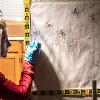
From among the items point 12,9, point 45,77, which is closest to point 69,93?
point 45,77

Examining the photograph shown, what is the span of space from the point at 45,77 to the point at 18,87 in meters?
0.21

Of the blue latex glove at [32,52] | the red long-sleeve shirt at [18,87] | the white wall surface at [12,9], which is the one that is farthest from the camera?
the white wall surface at [12,9]

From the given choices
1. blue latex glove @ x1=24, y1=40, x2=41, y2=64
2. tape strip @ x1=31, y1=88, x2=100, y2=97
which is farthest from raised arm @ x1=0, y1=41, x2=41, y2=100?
tape strip @ x1=31, y1=88, x2=100, y2=97

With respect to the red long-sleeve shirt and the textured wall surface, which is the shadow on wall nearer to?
the textured wall surface

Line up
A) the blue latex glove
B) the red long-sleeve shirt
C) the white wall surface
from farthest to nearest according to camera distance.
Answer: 1. the white wall surface
2. the blue latex glove
3. the red long-sleeve shirt

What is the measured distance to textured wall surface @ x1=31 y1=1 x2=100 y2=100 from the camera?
1660 millimetres

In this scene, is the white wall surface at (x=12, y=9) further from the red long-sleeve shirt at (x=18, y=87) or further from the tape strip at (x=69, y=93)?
the tape strip at (x=69, y=93)

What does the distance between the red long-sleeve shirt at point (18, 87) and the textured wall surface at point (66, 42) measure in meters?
0.12

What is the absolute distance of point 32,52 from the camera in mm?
1577

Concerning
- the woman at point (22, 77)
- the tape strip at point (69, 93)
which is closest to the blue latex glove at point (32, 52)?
the woman at point (22, 77)

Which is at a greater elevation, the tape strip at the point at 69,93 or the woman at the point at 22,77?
the woman at the point at 22,77

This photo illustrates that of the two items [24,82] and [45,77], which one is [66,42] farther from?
[24,82]

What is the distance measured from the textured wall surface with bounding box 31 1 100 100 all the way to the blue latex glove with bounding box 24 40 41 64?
2.5 inches

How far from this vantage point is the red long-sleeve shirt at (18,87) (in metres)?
1.48
